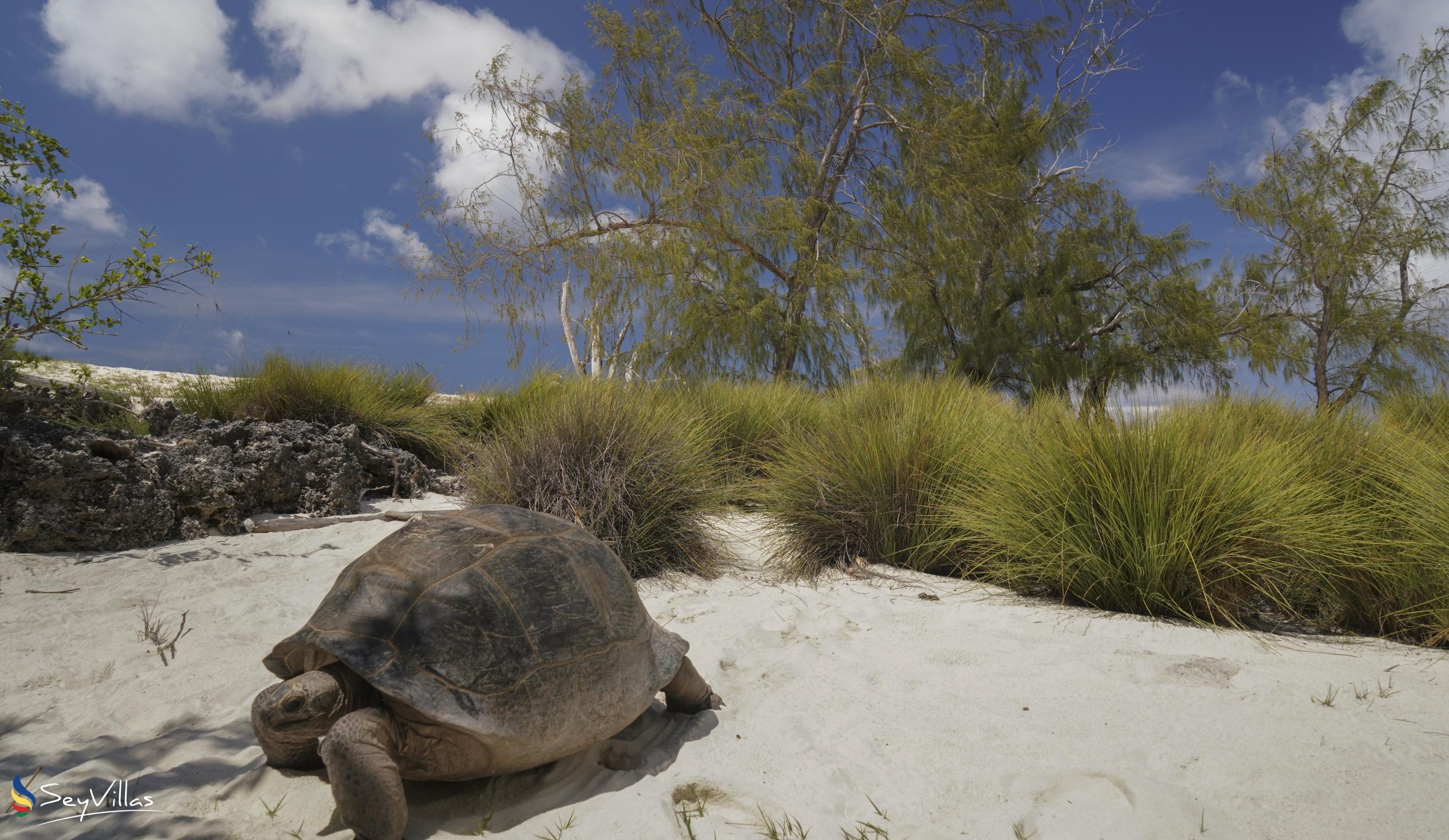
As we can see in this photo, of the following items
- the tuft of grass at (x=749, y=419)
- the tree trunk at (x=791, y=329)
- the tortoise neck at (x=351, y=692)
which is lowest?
the tortoise neck at (x=351, y=692)

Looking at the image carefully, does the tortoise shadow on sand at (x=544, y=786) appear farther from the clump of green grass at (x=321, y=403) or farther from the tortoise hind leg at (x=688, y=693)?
the clump of green grass at (x=321, y=403)

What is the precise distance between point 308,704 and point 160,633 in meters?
2.18

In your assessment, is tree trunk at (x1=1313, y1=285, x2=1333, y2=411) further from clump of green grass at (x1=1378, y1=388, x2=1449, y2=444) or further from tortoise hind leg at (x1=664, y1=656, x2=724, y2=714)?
tortoise hind leg at (x1=664, y1=656, x2=724, y2=714)

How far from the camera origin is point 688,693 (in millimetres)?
2857

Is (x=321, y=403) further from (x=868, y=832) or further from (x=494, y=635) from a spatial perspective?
(x=868, y=832)

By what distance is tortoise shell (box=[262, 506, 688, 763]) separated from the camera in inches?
86.0

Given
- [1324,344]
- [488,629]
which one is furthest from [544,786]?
[1324,344]

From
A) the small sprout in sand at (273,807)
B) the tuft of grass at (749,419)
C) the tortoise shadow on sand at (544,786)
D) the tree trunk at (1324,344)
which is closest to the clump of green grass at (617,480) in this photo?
the tuft of grass at (749,419)

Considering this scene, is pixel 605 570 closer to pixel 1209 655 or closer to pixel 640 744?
pixel 640 744

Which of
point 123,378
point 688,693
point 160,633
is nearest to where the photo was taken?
point 688,693

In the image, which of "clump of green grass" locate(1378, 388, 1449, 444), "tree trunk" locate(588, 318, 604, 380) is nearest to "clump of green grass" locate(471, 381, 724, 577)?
"clump of green grass" locate(1378, 388, 1449, 444)

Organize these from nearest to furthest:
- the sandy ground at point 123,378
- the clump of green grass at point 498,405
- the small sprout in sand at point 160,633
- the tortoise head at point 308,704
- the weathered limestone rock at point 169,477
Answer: the tortoise head at point 308,704 < the small sprout in sand at point 160,633 < the weathered limestone rock at point 169,477 < the sandy ground at point 123,378 < the clump of green grass at point 498,405

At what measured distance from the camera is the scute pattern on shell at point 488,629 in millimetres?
2186

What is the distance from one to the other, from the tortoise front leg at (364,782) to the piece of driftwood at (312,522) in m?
3.34
